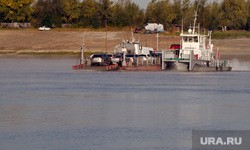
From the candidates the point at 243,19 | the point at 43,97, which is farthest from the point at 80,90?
the point at 243,19

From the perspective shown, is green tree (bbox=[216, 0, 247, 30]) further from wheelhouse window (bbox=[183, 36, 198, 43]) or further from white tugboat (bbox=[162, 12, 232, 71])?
wheelhouse window (bbox=[183, 36, 198, 43])

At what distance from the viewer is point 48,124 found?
101 ft

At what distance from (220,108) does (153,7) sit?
122311 millimetres

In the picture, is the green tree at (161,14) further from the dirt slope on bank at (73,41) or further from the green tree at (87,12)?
the dirt slope on bank at (73,41)

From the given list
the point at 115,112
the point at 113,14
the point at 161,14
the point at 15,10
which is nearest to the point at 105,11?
the point at 113,14

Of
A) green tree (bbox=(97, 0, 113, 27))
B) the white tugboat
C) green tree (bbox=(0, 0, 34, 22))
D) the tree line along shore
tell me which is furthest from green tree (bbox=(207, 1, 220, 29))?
the white tugboat

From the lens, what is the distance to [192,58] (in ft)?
234

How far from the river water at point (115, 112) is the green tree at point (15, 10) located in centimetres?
9158

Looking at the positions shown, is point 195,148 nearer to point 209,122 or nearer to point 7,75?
point 209,122

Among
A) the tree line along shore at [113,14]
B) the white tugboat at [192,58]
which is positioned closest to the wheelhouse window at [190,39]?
the white tugboat at [192,58]

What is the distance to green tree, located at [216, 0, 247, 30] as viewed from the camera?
5782 inches

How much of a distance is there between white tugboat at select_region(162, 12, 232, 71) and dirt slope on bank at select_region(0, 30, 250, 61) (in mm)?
30234

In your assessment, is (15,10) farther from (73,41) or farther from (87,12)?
(73,41)

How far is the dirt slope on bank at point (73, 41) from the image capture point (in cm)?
11462
